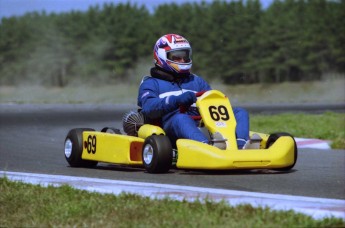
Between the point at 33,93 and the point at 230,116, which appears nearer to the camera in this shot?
the point at 230,116

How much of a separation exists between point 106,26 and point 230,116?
44414mm

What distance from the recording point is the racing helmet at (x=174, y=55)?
8.91 metres

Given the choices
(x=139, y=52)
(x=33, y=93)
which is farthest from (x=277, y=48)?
(x=33, y=93)

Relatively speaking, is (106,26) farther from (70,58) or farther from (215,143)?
(215,143)

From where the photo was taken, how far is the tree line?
48.4 m

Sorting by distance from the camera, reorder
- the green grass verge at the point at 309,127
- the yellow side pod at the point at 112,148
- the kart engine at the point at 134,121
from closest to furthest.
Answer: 1. the yellow side pod at the point at 112,148
2. the kart engine at the point at 134,121
3. the green grass verge at the point at 309,127

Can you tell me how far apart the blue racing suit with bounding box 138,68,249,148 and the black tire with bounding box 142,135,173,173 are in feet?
0.79

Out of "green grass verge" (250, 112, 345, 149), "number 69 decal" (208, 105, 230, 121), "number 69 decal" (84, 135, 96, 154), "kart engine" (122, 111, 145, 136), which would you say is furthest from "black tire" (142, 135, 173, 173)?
"green grass verge" (250, 112, 345, 149)

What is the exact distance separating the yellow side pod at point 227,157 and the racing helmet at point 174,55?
3.58 feet

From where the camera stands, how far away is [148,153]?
8234 millimetres

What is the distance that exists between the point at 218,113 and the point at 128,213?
316 centimetres

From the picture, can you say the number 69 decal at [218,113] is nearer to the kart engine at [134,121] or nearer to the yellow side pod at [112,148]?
the yellow side pod at [112,148]

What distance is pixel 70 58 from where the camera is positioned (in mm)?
49156

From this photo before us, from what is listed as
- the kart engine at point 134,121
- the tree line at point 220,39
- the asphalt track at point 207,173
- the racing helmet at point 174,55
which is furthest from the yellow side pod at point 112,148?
the tree line at point 220,39
